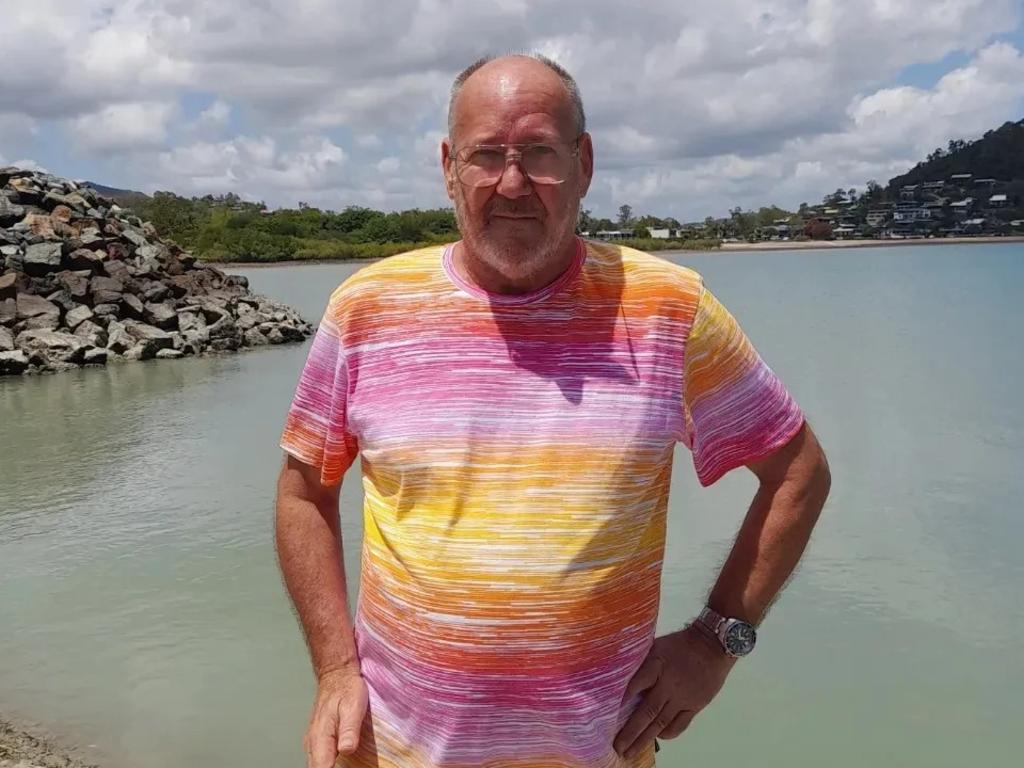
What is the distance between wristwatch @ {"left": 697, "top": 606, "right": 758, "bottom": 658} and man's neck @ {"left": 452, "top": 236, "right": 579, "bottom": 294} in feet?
2.14

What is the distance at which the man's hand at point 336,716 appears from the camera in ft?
5.20

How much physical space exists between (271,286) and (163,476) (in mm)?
30603

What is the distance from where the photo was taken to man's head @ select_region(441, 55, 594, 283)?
1.56m

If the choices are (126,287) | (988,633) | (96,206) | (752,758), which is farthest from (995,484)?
(96,206)

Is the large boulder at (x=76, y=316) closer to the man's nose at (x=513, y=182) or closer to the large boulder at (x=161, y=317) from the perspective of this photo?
the large boulder at (x=161, y=317)

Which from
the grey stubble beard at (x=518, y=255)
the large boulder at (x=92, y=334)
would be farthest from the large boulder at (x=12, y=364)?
the grey stubble beard at (x=518, y=255)

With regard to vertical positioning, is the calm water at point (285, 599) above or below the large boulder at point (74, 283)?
below

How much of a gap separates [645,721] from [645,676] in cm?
7

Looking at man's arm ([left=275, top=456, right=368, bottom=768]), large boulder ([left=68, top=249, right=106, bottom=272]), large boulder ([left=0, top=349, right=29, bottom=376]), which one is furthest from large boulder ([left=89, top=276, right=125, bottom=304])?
man's arm ([left=275, top=456, right=368, bottom=768])

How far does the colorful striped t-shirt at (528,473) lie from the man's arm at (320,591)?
2.7 inches

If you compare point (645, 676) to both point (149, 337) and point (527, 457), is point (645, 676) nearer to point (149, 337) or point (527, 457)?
point (527, 457)

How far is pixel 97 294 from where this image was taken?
15797 mm

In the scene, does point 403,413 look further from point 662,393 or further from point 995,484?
point 995,484

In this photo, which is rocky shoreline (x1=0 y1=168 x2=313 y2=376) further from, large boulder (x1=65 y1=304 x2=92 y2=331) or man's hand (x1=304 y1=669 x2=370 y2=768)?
man's hand (x1=304 y1=669 x2=370 y2=768)
